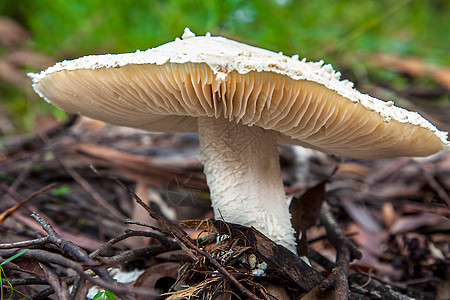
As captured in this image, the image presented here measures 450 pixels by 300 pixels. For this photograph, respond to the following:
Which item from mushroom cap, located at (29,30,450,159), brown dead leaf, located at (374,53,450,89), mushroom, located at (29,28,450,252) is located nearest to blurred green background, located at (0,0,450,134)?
brown dead leaf, located at (374,53,450,89)

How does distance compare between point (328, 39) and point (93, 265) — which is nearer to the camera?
point (93, 265)

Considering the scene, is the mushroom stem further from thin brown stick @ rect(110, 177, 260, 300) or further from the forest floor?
thin brown stick @ rect(110, 177, 260, 300)

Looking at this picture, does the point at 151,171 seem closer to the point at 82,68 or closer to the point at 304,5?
the point at 82,68

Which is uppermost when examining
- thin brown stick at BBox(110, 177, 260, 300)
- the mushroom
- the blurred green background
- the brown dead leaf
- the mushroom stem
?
the brown dead leaf

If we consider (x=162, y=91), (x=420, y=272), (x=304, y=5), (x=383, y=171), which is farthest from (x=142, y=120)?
(x=304, y=5)

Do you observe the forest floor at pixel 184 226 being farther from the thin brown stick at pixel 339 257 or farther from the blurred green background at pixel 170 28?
the blurred green background at pixel 170 28

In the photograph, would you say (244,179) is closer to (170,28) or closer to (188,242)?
(188,242)
